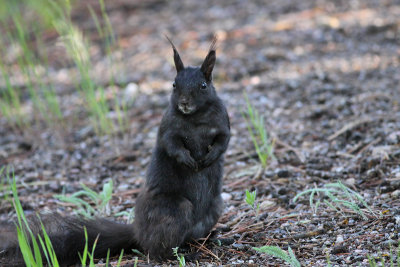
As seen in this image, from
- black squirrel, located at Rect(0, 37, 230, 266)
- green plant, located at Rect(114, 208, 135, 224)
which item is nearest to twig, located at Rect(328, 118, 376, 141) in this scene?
black squirrel, located at Rect(0, 37, 230, 266)

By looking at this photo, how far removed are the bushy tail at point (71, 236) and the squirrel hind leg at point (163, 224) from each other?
161mm

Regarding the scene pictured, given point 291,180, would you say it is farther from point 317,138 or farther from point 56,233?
point 56,233

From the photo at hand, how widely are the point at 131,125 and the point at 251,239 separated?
96.4 inches

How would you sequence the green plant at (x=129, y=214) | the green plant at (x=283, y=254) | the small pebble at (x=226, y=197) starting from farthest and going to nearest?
the small pebble at (x=226, y=197)
the green plant at (x=129, y=214)
the green plant at (x=283, y=254)

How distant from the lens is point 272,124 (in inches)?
182

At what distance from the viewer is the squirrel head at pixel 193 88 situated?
2778mm

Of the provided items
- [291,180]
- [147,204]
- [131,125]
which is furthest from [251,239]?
[131,125]

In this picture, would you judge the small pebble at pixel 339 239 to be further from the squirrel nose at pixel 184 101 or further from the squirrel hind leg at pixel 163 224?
the squirrel nose at pixel 184 101

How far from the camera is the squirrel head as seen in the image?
2.78 m

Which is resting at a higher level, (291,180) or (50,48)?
(50,48)

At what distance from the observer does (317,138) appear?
425 centimetres

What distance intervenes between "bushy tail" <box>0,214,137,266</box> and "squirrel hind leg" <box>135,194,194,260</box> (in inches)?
6.3

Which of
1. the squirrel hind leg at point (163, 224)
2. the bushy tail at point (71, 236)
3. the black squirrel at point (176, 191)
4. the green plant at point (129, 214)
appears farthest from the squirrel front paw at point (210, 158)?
the green plant at point (129, 214)

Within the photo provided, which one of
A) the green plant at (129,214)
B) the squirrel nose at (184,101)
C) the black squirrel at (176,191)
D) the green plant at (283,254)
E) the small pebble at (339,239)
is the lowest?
the small pebble at (339,239)
